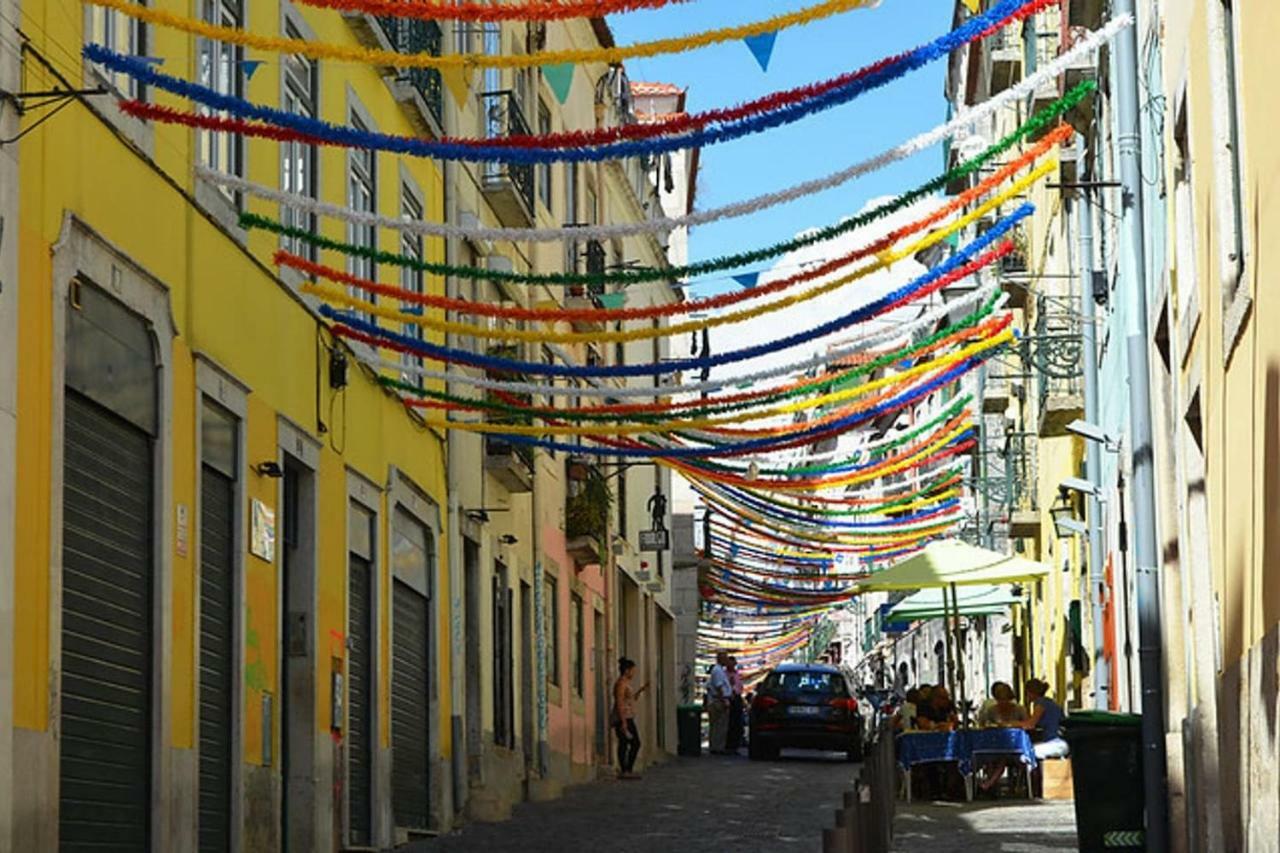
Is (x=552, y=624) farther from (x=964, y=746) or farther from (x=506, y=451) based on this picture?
(x=964, y=746)

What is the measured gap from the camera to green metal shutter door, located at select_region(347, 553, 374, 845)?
20641 mm

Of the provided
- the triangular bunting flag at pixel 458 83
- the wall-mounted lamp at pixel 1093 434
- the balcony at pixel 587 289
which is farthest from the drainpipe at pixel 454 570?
the balcony at pixel 587 289

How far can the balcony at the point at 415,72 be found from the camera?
70.9 feet

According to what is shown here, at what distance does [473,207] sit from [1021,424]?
14.2 metres

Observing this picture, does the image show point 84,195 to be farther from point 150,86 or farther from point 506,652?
point 506,652

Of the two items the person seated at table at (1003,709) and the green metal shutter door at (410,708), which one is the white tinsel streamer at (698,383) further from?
the person seated at table at (1003,709)

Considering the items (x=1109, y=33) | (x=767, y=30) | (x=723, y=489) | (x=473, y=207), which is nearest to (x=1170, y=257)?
(x=1109, y=33)

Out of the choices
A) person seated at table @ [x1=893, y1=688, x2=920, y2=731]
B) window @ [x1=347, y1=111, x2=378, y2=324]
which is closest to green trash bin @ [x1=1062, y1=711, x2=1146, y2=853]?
window @ [x1=347, y1=111, x2=378, y2=324]

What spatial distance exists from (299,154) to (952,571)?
10.8 metres

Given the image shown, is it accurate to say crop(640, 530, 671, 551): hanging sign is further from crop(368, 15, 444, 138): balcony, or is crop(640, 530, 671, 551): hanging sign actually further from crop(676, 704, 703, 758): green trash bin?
crop(368, 15, 444, 138): balcony

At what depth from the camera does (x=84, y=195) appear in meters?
13.4

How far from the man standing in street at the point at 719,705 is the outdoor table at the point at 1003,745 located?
1730 cm

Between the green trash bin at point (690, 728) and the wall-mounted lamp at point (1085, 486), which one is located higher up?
the wall-mounted lamp at point (1085, 486)

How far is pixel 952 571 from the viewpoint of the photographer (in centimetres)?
2756
